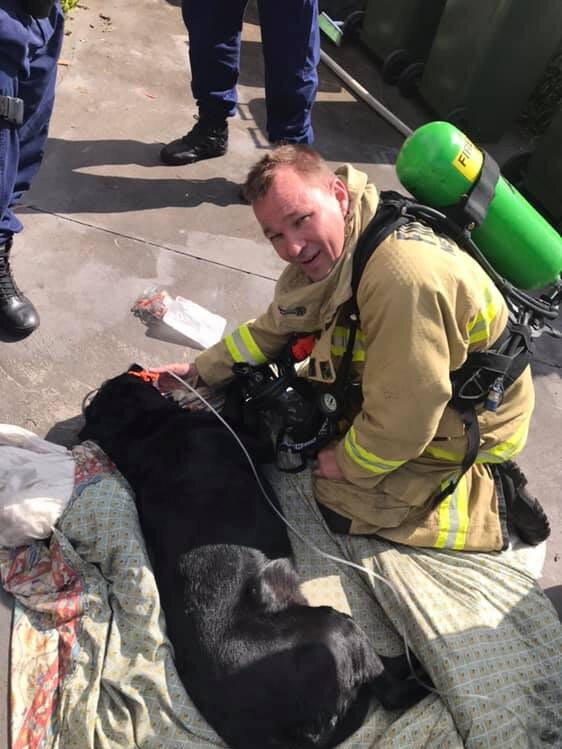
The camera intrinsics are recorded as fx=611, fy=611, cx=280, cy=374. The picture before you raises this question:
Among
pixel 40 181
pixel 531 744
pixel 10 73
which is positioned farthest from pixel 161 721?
pixel 40 181

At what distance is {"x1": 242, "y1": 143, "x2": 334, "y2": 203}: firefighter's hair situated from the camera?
191 centimetres

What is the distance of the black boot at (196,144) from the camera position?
3926 millimetres

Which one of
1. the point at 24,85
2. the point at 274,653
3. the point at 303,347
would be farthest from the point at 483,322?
the point at 24,85

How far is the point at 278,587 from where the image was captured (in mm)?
2031

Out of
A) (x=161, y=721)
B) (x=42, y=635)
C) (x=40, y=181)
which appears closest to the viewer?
(x=161, y=721)

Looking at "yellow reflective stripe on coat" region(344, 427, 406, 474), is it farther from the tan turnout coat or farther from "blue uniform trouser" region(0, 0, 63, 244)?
"blue uniform trouser" region(0, 0, 63, 244)

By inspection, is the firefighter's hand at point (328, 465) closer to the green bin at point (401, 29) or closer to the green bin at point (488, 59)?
the green bin at point (488, 59)

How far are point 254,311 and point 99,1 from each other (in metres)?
3.74

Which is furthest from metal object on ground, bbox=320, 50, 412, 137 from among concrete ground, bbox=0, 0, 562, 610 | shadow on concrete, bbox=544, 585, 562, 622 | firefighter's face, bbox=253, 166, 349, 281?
shadow on concrete, bbox=544, 585, 562, 622

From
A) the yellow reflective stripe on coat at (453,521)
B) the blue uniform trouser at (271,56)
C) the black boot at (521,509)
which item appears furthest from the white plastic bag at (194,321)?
the black boot at (521,509)

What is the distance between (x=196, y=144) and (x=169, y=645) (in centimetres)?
310

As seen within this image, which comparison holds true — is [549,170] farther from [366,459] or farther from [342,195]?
[366,459]

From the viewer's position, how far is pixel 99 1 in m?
5.23

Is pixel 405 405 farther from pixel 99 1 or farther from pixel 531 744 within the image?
pixel 99 1
